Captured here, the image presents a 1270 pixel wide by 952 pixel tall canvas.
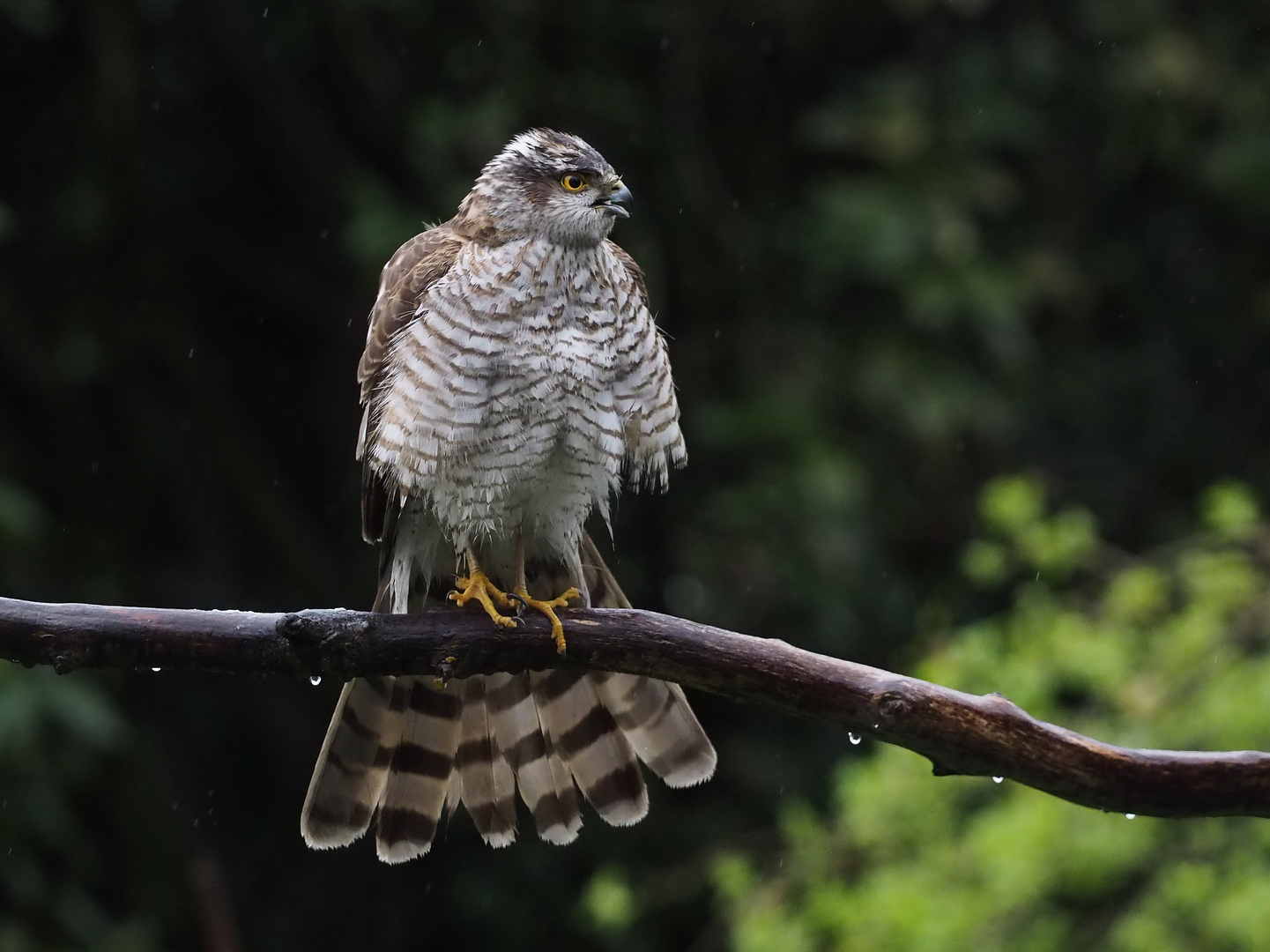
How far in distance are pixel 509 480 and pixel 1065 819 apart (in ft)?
6.72

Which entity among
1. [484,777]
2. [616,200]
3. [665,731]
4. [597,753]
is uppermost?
[616,200]

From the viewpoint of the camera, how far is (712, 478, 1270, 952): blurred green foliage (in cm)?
442

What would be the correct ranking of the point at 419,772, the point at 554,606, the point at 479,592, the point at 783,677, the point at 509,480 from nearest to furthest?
1. the point at 783,677
2. the point at 554,606
3. the point at 479,592
4. the point at 509,480
5. the point at 419,772

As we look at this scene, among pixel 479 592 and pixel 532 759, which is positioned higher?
pixel 479 592

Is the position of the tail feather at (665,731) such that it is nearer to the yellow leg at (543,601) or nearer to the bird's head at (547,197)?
the yellow leg at (543,601)

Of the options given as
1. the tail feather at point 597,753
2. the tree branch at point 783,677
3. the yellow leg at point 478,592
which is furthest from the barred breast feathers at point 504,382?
→ the tree branch at point 783,677

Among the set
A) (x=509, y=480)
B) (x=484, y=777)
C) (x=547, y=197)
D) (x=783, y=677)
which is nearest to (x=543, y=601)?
(x=509, y=480)

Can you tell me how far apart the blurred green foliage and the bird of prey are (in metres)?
1.43

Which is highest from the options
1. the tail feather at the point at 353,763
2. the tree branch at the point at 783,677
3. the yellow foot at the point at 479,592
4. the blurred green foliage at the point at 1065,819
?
the tree branch at the point at 783,677

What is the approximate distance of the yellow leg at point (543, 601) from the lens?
285 cm

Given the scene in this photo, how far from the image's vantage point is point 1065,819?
4480mm

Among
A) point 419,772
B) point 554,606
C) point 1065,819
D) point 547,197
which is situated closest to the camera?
point 554,606

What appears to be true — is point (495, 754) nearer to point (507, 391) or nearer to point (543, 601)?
point (543, 601)

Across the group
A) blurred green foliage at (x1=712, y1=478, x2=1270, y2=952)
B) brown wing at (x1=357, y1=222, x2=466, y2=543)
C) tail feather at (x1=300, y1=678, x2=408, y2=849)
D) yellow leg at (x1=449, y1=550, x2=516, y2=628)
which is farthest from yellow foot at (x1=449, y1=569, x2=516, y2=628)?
blurred green foliage at (x1=712, y1=478, x2=1270, y2=952)
